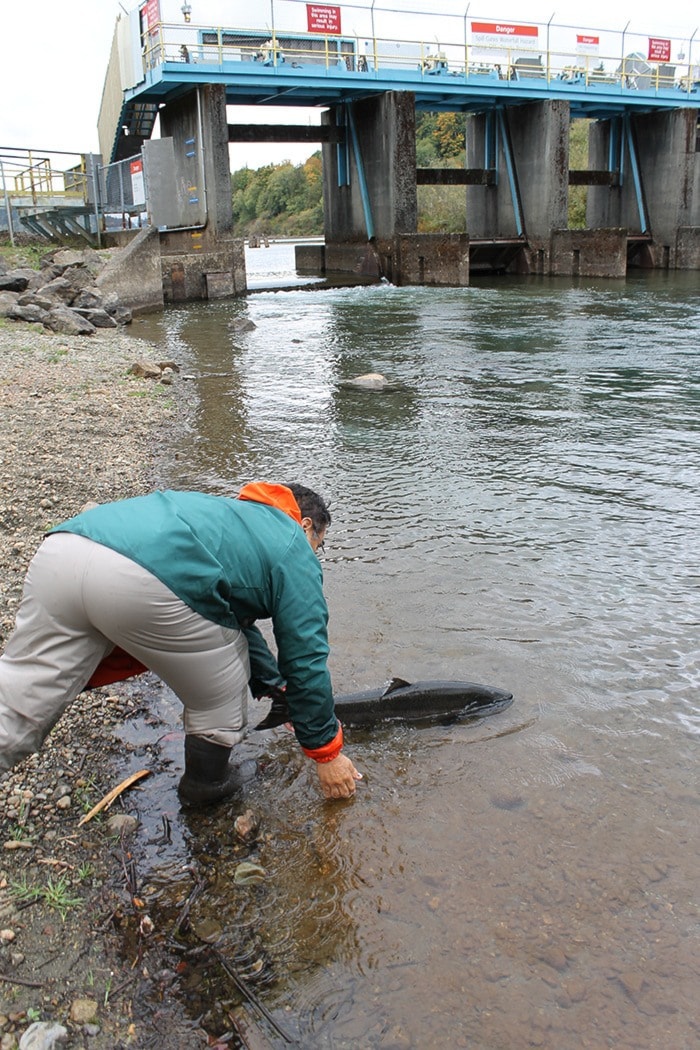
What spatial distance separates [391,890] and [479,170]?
3360cm

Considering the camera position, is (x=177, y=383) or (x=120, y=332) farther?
(x=120, y=332)

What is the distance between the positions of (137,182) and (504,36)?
14775mm

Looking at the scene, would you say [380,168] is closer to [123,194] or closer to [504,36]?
[504,36]

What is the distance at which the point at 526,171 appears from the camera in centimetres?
3234

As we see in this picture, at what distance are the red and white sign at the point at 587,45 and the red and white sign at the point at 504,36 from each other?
1.84 metres

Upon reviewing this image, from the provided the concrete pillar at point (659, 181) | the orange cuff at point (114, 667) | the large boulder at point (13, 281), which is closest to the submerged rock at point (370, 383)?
the orange cuff at point (114, 667)

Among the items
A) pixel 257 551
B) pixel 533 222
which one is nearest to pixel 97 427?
pixel 257 551

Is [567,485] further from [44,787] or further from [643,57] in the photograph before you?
[643,57]

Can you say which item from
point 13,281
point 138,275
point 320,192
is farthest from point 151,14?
point 320,192

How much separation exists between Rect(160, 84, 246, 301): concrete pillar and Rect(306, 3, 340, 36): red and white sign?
14.1ft

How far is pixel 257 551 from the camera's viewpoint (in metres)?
2.69

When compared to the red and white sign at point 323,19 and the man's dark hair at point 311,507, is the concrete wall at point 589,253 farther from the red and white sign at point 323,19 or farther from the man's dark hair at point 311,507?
the man's dark hair at point 311,507

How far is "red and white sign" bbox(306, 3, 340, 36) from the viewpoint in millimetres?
27359

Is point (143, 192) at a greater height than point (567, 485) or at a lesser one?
greater
